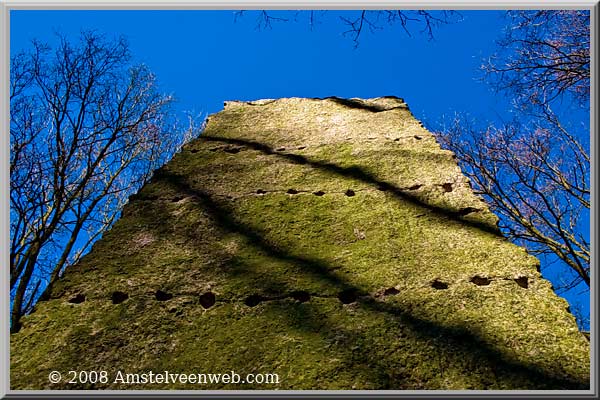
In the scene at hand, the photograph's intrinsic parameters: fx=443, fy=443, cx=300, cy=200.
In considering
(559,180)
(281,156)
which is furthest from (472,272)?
(559,180)

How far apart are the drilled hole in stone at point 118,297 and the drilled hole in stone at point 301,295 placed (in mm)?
832

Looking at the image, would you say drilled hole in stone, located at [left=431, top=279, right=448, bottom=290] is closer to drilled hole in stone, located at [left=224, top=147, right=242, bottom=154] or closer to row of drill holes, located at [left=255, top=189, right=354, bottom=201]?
row of drill holes, located at [left=255, top=189, right=354, bottom=201]

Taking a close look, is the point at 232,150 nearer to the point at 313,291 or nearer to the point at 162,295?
the point at 162,295

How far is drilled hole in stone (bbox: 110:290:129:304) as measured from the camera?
7.13 feet

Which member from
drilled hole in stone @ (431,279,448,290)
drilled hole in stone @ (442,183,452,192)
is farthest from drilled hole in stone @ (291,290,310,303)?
drilled hole in stone @ (442,183,452,192)

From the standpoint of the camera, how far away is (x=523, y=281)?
2.11 meters

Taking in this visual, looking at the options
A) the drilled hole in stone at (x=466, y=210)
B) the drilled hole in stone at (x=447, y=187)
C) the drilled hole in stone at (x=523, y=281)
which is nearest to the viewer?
the drilled hole in stone at (x=523, y=281)

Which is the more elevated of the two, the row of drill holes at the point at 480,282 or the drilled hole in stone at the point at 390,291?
the row of drill holes at the point at 480,282

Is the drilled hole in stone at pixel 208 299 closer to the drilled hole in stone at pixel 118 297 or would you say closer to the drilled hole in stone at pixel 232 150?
the drilled hole in stone at pixel 118 297

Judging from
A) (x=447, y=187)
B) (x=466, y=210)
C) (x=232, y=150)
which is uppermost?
(x=232, y=150)

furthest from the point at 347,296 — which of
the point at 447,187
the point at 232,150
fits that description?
the point at 232,150

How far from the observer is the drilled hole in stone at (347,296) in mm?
2091

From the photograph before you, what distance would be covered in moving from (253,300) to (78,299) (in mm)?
877

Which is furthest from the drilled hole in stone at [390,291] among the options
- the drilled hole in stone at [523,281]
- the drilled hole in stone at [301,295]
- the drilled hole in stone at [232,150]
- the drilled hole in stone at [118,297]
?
the drilled hole in stone at [232,150]
